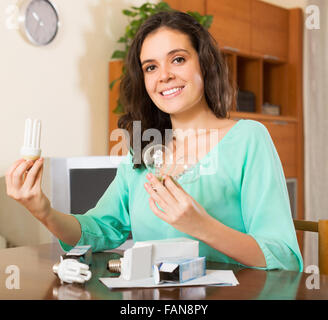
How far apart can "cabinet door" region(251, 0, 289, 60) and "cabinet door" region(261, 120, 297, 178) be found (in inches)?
24.1

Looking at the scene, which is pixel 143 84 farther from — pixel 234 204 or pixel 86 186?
pixel 86 186

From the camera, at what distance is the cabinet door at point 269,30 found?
13.3 ft

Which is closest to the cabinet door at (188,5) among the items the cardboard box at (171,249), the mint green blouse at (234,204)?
the mint green blouse at (234,204)

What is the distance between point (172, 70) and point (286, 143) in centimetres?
300

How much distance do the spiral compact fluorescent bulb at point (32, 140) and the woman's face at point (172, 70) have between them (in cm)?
47

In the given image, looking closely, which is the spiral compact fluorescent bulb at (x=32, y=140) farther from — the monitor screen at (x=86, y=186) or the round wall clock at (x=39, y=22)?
the round wall clock at (x=39, y=22)

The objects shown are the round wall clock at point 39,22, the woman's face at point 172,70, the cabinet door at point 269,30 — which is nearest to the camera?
the woman's face at point 172,70

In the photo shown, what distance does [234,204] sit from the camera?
1.29 metres

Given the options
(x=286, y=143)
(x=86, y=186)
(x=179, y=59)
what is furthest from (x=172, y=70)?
(x=286, y=143)

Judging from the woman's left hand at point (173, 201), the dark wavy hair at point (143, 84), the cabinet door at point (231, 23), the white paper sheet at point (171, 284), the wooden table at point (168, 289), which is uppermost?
the cabinet door at point (231, 23)

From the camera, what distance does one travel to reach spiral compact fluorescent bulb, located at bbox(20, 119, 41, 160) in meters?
1.00

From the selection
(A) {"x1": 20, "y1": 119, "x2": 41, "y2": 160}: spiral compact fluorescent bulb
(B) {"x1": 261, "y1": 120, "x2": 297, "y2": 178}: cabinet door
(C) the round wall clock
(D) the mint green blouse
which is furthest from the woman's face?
(B) {"x1": 261, "y1": 120, "x2": 297, "y2": 178}: cabinet door
